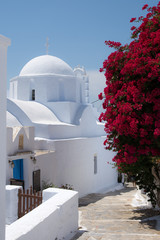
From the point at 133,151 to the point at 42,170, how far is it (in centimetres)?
603

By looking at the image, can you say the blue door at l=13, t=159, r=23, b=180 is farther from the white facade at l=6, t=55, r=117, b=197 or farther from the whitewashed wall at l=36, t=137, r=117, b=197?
the whitewashed wall at l=36, t=137, r=117, b=197

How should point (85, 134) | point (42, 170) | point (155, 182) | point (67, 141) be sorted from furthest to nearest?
point (85, 134), point (67, 141), point (42, 170), point (155, 182)

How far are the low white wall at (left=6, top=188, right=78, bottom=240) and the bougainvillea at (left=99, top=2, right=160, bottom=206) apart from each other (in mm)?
1627

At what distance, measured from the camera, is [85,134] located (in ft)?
50.5

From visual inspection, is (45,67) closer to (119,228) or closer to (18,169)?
(18,169)

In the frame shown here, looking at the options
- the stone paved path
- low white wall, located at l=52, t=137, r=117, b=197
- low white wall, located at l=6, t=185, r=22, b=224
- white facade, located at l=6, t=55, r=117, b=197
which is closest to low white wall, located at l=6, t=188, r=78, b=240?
the stone paved path

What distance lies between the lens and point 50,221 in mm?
4355

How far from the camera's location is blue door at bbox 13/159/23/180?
10102 mm

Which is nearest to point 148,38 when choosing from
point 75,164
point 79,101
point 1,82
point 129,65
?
point 129,65

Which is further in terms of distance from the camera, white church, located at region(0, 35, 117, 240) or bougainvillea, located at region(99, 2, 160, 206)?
bougainvillea, located at region(99, 2, 160, 206)

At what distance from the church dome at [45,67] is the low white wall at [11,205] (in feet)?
35.4

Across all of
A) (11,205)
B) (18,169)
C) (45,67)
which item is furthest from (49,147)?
(45,67)

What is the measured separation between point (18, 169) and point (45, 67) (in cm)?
842

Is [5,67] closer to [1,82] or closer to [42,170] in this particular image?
[1,82]
